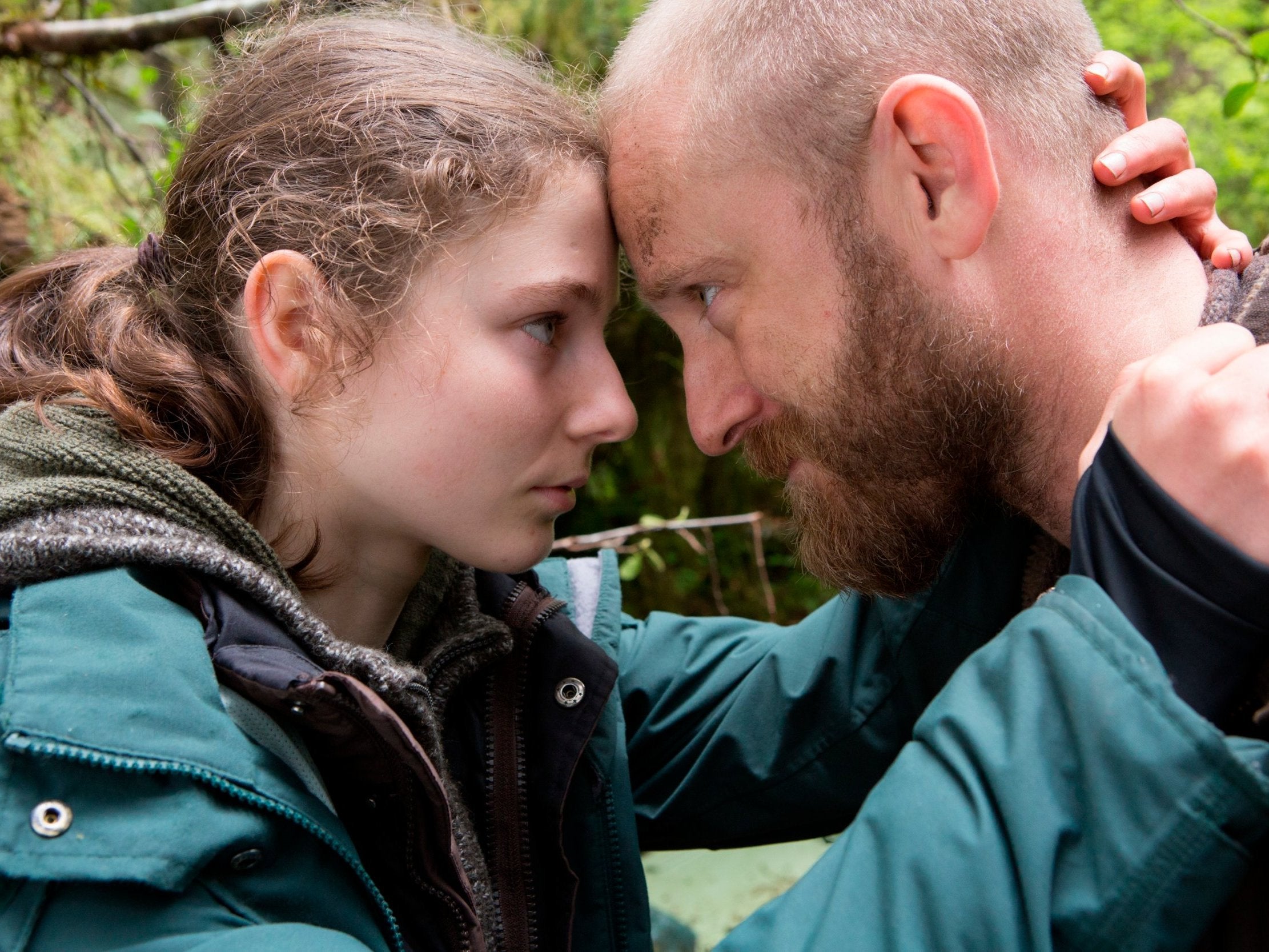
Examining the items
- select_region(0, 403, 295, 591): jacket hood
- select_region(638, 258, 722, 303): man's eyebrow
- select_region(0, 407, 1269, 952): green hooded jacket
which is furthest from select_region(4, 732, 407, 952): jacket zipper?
select_region(638, 258, 722, 303): man's eyebrow

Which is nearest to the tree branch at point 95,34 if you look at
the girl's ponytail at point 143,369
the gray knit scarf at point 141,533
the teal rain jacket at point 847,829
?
the girl's ponytail at point 143,369

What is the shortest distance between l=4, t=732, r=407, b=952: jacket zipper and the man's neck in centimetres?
127

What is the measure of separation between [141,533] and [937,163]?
136 cm

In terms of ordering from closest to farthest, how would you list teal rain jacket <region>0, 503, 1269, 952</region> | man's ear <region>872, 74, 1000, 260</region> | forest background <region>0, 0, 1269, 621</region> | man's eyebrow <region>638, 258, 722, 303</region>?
teal rain jacket <region>0, 503, 1269, 952</region>, man's ear <region>872, 74, 1000, 260</region>, man's eyebrow <region>638, 258, 722, 303</region>, forest background <region>0, 0, 1269, 621</region>

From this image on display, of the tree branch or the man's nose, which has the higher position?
the tree branch

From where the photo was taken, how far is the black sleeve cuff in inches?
42.7

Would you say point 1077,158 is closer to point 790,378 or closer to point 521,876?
point 790,378

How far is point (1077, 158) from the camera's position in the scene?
1809mm

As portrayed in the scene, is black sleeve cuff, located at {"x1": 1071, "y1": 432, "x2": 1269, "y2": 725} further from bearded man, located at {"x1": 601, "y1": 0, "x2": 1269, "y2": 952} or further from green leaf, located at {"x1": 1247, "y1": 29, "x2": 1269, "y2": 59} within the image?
green leaf, located at {"x1": 1247, "y1": 29, "x2": 1269, "y2": 59}

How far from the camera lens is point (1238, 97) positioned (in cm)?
267

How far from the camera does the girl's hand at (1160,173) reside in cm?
176

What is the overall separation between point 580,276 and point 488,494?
1.35ft

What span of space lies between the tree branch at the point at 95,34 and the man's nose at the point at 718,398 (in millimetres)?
2259

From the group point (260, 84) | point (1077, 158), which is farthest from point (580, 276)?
point (1077, 158)
